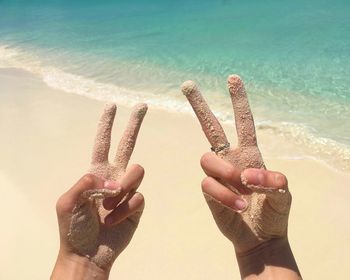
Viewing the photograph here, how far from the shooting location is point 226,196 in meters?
1.83

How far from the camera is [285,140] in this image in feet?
18.8

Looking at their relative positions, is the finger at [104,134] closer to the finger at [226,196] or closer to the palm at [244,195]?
the palm at [244,195]

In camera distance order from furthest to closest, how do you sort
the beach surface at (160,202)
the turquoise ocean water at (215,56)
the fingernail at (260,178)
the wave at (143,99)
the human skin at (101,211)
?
1. the turquoise ocean water at (215,56)
2. the wave at (143,99)
3. the beach surface at (160,202)
4. the human skin at (101,211)
5. the fingernail at (260,178)

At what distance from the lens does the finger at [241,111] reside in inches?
72.4

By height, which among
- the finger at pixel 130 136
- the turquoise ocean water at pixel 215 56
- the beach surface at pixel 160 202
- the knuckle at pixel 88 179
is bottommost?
the beach surface at pixel 160 202

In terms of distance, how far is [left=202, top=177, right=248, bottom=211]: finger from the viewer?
1.83 meters

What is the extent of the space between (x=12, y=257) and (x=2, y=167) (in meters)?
1.62

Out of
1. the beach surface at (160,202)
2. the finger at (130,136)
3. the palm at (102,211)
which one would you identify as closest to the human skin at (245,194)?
the finger at (130,136)

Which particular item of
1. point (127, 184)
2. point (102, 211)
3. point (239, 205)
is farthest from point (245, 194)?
point (102, 211)

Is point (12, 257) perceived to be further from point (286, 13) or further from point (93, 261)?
point (286, 13)

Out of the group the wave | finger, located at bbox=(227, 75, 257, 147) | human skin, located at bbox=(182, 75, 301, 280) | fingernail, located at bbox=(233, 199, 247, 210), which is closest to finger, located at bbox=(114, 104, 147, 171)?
human skin, located at bbox=(182, 75, 301, 280)

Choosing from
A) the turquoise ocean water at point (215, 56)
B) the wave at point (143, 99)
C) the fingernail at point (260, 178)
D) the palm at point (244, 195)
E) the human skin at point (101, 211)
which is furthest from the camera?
the turquoise ocean water at point (215, 56)

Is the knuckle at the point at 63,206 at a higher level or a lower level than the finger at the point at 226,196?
lower

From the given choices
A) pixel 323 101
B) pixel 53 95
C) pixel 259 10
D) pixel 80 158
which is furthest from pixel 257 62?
pixel 259 10
